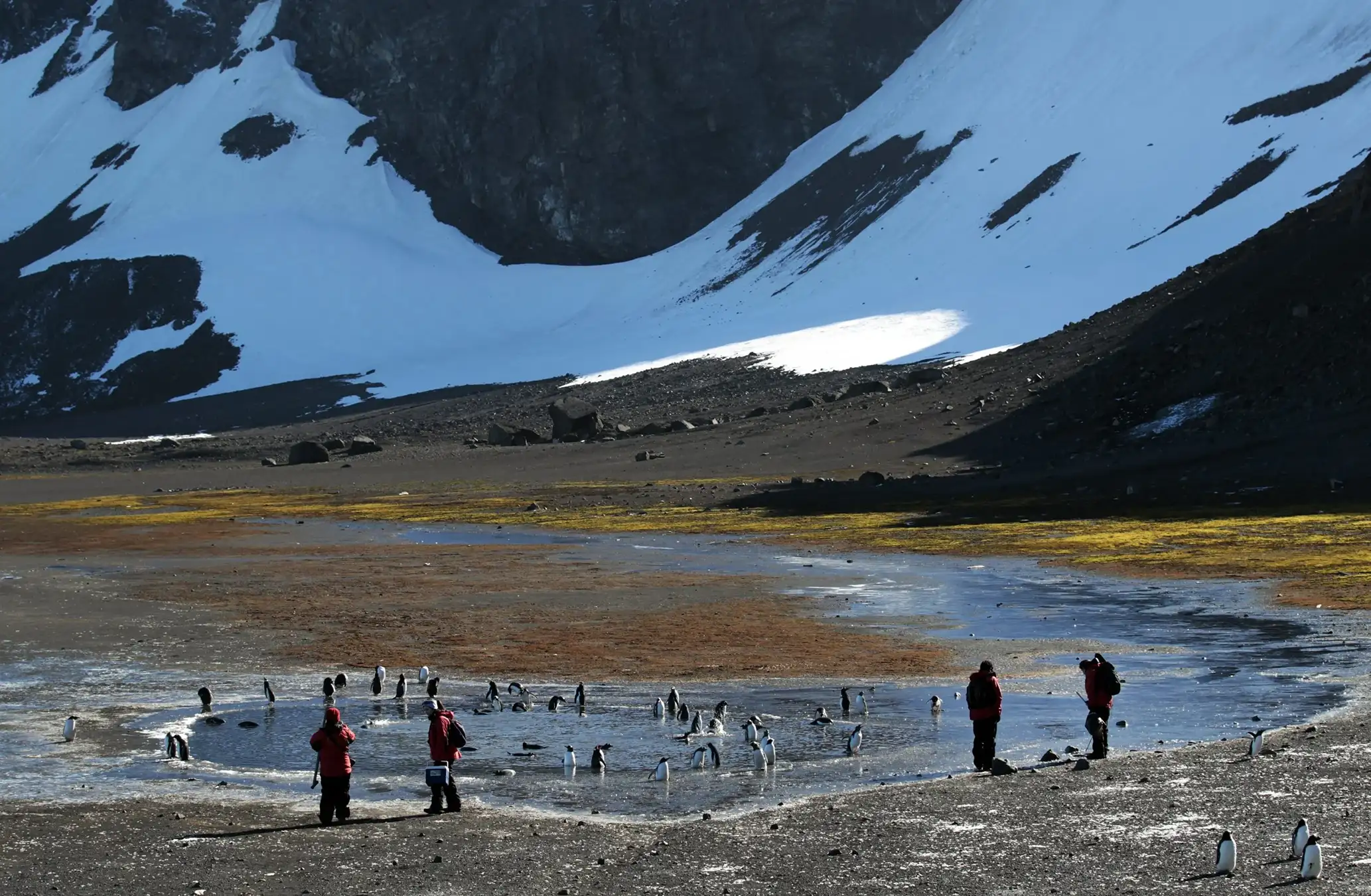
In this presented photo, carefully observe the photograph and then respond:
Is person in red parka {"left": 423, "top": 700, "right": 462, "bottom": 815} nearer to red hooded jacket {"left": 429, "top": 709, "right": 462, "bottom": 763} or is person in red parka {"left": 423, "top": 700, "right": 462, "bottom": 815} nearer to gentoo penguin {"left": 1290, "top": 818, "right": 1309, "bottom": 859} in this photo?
red hooded jacket {"left": 429, "top": 709, "right": 462, "bottom": 763}

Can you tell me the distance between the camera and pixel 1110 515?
6688 centimetres

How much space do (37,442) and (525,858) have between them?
145910 mm

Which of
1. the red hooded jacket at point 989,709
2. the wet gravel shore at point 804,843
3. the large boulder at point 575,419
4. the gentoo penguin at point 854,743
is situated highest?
the large boulder at point 575,419

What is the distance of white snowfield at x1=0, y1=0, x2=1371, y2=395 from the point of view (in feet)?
466

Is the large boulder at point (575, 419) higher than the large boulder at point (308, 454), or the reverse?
the large boulder at point (575, 419)

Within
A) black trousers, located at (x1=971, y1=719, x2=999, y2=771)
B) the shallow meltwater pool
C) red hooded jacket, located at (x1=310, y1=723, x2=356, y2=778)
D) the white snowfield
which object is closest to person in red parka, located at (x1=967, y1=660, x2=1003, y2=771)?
black trousers, located at (x1=971, y1=719, x2=999, y2=771)

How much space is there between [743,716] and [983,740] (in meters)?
5.38

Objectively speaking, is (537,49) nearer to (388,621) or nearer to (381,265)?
(381,265)

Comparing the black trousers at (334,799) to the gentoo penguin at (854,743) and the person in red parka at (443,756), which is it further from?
the gentoo penguin at (854,743)

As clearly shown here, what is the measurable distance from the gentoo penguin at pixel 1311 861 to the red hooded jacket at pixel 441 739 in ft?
31.3

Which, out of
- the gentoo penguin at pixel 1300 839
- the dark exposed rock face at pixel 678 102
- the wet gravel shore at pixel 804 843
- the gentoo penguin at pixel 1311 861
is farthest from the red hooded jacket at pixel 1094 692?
the dark exposed rock face at pixel 678 102

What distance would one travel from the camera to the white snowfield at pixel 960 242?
142000mm

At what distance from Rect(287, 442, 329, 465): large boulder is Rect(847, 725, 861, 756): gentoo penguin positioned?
344 feet

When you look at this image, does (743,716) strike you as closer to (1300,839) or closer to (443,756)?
(443,756)
